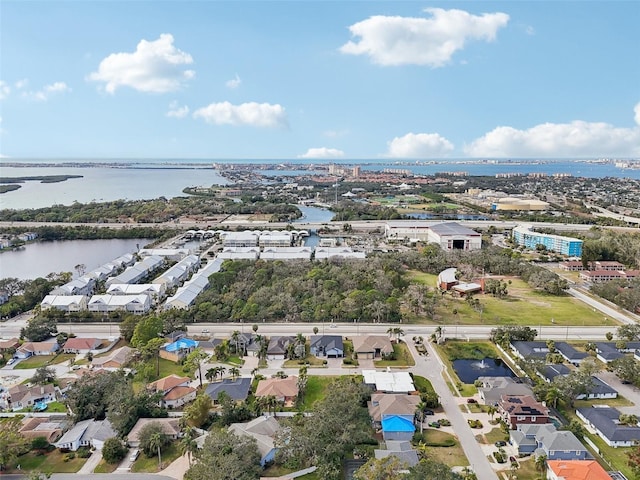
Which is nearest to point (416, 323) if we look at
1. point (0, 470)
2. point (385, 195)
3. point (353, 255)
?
point (353, 255)

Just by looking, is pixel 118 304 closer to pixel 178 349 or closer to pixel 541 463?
pixel 178 349

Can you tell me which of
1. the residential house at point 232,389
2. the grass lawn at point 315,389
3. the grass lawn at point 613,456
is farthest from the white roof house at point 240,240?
the grass lawn at point 613,456

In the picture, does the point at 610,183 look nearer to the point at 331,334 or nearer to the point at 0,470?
the point at 331,334

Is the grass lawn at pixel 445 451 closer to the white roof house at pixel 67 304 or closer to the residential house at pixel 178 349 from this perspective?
the residential house at pixel 178 349

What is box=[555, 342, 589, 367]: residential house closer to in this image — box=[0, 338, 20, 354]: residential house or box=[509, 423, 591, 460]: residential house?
box=[509, 423, 591, 460]: residential house

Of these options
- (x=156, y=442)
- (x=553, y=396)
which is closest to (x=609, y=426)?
(x=553, y=396)

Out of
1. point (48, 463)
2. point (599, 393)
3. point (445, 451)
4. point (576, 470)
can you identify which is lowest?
point (48, 463)

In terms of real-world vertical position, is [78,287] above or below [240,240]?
below
